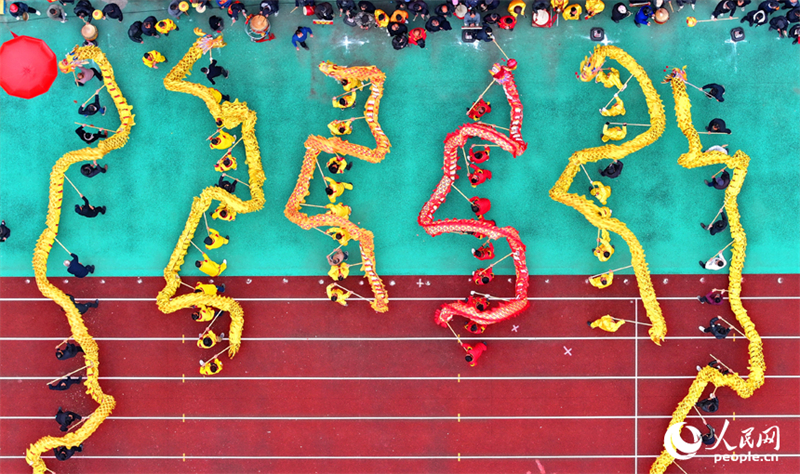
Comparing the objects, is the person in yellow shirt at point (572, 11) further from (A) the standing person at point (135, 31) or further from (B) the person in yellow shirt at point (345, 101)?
(A) the standing person at point (135, 31)

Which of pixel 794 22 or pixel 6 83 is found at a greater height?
pixel 794 22

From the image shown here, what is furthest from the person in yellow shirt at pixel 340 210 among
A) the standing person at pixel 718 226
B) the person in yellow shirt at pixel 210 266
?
the standing person at pixel 718 226

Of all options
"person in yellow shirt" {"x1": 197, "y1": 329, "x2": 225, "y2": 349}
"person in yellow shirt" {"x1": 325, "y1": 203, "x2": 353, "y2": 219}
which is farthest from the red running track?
"person in yellow shirt" {"x1": 325, "y1": 203, "x2": 353, "y2": 219}

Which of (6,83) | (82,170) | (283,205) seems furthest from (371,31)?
(6,83)

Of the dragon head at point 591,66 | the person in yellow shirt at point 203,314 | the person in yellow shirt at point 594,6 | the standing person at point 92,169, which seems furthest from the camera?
the person in yellow shirt at point 203,314

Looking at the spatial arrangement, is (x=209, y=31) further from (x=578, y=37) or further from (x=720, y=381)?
(x=720, y=381)
